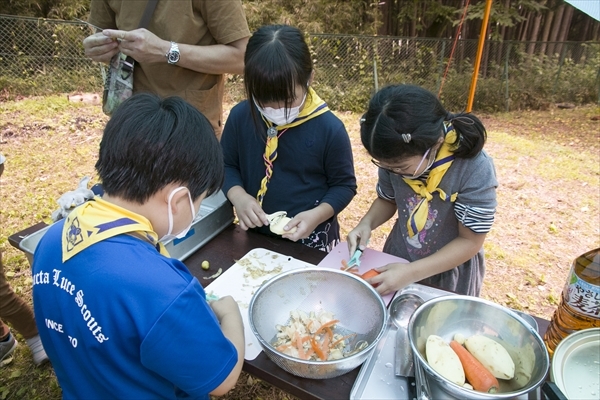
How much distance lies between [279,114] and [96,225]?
112 centimetres

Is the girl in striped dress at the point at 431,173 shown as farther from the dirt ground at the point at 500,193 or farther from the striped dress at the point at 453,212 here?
the dirt ground at the point at 500,193

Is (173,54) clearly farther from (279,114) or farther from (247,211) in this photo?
(247,211)

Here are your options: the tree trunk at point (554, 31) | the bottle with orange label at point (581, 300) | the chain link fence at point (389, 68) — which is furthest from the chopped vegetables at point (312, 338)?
the tree trunk at point (554, 31)

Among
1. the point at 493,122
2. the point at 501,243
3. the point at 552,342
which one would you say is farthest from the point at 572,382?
the point at 493,122

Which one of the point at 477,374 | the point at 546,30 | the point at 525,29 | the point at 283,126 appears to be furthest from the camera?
the point at 525,29

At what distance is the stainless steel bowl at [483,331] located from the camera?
104 centimetres

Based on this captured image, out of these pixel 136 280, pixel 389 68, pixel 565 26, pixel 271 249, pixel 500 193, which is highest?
pixel 565 26

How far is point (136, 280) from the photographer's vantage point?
0.89 m

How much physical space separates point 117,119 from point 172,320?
530 mm

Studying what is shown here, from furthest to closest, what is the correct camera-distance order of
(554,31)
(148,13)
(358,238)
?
(554,31) < (148,13) < (358,238)

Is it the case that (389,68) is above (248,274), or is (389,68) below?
below

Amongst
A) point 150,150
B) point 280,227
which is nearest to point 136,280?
point 150,150

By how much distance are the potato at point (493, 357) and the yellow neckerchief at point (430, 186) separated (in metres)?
0.65

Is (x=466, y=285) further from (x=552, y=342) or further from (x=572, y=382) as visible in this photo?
(x=572, y=382)
